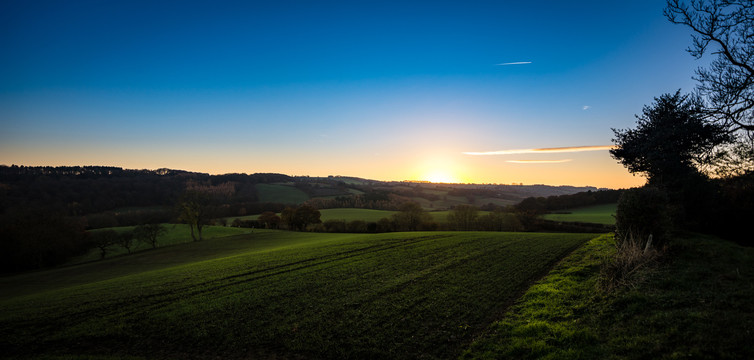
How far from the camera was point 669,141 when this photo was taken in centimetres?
1602

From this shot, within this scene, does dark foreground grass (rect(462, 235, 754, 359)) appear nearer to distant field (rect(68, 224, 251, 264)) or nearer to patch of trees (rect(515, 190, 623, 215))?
distant field (rect(68, 224, 251, 264))

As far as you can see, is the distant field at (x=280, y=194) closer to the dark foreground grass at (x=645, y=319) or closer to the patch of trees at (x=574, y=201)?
the patch of trees at (x=574, y=201)

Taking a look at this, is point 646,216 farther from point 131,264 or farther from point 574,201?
point 574,201

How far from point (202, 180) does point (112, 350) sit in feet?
350

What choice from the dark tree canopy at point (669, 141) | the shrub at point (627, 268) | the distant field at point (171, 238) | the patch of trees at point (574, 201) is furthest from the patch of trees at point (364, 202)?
the shrub at point (627, 268)

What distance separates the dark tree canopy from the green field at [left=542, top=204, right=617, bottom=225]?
23509 mm

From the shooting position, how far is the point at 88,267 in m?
Result: 34.0

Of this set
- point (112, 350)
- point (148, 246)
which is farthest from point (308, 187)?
point (112, 350)

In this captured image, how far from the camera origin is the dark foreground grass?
19.6 ft

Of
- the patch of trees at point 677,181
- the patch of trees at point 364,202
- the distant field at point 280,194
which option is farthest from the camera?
the distant field at point 280,194

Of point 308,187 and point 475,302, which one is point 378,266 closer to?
point 475,302

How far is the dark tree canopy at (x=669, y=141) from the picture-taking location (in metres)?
12.6

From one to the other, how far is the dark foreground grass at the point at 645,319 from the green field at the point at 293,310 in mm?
1378

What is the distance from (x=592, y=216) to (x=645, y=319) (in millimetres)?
55426
